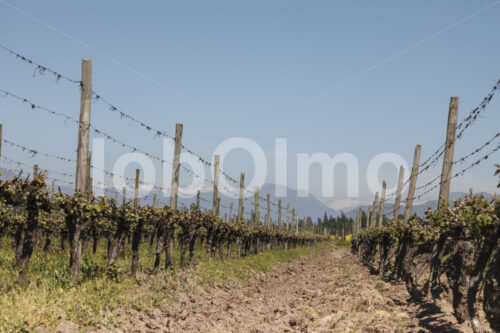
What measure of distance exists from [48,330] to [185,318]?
3.36 meters

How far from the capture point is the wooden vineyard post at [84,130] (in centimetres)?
1219

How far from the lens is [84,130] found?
12281 mm

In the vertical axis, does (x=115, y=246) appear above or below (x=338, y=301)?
above

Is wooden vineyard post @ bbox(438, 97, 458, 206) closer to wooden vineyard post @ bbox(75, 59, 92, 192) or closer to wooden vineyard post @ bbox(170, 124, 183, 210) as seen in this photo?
wooden vineyard post @ bbox(170, 124, 183, 210)

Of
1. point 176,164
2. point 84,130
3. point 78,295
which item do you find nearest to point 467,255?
point 78,295

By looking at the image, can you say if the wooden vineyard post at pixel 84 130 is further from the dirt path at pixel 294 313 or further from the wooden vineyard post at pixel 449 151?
the wooden vineyard post at pixel 449 151

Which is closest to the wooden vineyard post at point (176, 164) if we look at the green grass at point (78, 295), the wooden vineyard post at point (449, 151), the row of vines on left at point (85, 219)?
the row of vines on left at point (85, 219)

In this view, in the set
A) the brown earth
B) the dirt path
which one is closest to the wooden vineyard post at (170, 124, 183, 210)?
the brown earth

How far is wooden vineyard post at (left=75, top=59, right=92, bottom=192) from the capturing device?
12188mm

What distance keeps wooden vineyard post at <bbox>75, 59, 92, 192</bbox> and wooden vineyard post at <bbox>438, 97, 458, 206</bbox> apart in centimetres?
1114

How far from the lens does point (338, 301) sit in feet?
39.4

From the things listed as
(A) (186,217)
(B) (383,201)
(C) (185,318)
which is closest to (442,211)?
(C) (185,318)

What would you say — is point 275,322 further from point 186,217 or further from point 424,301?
point 186,217

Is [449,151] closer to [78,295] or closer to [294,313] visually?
[294,313]
